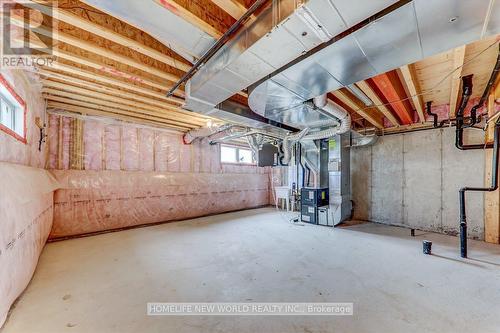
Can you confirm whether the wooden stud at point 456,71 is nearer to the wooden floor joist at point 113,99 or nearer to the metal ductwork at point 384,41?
the metal ductwork at point 384,41

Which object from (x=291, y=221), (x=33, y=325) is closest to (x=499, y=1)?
(x=33, y=325)

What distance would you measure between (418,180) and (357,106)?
2368 millimetres

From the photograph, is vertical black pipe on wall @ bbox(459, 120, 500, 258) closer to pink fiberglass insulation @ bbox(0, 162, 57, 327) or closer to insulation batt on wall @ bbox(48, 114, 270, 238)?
pink fiberglass insulation @ bbox(0, 162, 57, 327)

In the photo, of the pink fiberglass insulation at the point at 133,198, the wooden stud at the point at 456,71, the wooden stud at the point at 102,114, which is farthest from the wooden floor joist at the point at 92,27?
the pink fiberglass insulation at the point at 133,198

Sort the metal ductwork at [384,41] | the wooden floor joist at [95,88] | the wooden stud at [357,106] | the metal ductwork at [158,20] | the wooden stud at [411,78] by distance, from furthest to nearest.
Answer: the wooden stud at [357,106], the wooden floor joist at [95,88], the wooden stud at [411,78], the metal ductwork at [158,20], the metal ductwork at [384,41]

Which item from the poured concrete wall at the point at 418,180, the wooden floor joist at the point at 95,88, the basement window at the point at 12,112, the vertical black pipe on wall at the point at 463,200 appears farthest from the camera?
the poured concrete wall at the point at 418,180

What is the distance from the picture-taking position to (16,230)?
67.0 inches

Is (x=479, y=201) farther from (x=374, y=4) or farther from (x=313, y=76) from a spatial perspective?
(x=374, y=4)

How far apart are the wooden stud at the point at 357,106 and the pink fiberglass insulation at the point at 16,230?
12.0 feet

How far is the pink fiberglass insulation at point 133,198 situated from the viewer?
3.75m

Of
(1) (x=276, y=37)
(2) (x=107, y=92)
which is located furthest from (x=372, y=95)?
(2) (x=107, y=92)

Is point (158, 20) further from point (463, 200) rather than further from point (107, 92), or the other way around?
point (463, 200)

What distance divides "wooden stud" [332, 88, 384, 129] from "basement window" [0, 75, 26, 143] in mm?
3680

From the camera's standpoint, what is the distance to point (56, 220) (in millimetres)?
3602
